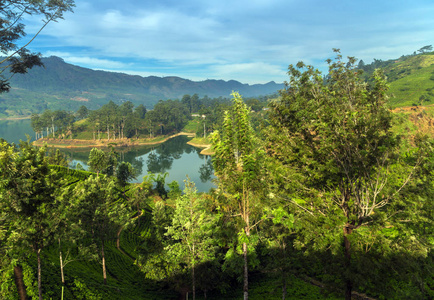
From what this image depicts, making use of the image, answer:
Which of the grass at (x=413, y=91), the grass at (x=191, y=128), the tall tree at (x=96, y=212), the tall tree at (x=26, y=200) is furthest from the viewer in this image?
the grass at (x=191, y=128)

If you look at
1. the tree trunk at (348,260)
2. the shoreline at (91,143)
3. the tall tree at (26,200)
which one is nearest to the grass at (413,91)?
the tree trunk at (348,260)

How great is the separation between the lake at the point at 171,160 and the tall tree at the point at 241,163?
188 feet

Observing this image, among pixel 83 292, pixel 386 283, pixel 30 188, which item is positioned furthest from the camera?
pixel 83 292

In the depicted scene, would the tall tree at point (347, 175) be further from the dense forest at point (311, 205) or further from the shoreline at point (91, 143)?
the shoreline at point (91, 143)

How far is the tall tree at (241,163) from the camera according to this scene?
11.7m

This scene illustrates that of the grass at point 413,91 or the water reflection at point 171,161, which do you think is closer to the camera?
the water reflection at point 171,161

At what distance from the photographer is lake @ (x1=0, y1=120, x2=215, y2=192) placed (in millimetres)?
82500

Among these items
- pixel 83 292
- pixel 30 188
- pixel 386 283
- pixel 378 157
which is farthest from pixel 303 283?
pixel 30 188

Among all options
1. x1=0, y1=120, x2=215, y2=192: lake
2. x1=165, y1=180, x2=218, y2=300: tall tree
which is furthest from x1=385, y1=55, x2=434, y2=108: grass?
x1=165, y1=180, x2=218, y2=300: tall tree

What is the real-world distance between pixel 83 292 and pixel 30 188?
9396mm

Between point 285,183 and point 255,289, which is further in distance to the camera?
point 255,289

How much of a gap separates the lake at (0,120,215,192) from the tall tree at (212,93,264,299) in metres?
57.3

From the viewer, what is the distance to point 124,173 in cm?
4962

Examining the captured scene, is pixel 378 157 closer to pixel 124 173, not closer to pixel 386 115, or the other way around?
pixel 386 115
